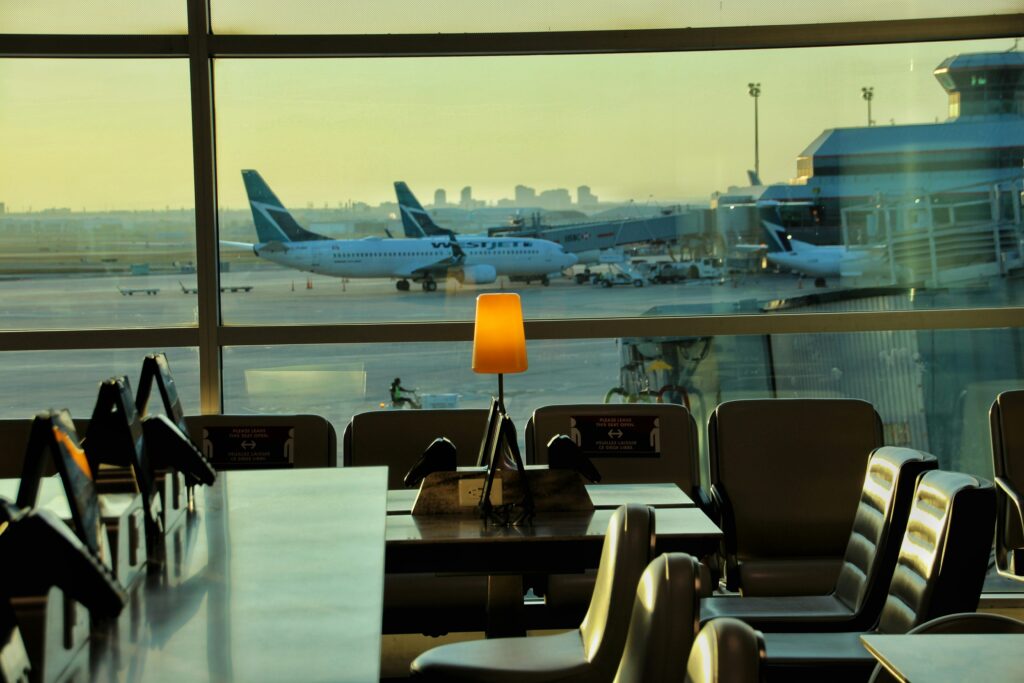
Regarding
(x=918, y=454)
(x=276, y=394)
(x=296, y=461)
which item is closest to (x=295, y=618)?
(x=918, y=454)

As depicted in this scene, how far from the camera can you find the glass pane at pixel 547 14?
4941mm

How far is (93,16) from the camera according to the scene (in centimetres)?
487

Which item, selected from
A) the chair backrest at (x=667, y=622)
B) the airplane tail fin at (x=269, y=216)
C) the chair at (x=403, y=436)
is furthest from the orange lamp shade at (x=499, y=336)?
the chair backrest at (x=667, y=622)

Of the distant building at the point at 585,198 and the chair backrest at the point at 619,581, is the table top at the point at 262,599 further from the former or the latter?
the distant building at the point at 585,198

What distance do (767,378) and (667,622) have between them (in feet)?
11.4

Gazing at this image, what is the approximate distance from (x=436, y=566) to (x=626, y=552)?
1032 mm

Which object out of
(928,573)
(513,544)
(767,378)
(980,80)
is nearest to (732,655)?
(928,573)

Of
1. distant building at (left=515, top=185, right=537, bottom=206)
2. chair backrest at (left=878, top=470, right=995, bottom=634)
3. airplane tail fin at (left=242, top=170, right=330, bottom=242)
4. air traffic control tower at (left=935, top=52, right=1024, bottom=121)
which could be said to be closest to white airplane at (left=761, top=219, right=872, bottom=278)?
air traffic control tower at (left=935, top=52, right=1024, bottom=121)

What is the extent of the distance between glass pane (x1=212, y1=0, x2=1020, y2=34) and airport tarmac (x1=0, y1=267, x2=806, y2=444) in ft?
3.71

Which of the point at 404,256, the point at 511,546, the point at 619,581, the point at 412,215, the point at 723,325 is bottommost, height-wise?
the point at 511,546

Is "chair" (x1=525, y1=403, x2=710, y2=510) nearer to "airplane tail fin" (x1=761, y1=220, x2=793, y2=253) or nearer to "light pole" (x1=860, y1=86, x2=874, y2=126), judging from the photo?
Answer: "airplane tail fin" (x1=761, y1=220, x2=793, y2=253)

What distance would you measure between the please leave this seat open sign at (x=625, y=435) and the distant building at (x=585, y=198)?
1.14 metres

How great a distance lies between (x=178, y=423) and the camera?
318 centimetres

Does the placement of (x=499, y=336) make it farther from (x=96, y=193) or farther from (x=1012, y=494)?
(x=96, y=193)
